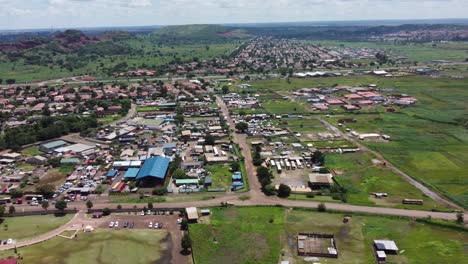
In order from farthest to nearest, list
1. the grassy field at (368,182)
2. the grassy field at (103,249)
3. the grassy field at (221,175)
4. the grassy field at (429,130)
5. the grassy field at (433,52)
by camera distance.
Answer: the grassy field at (433,52), the grassy field at (429,130), the grassy field at (221,175), the grassy field at (368,182), the grassy field at (103,249)

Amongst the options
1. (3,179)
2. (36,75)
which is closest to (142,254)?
(3,179)

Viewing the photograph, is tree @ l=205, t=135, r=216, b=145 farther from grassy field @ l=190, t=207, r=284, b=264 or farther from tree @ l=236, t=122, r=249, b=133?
grassy field @ l=190, t=207, r=284, b=264

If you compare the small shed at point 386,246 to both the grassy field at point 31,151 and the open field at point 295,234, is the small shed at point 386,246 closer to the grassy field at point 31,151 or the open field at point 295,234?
the open field at point 295,234

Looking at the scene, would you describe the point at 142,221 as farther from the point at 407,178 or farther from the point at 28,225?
the point at 407,178

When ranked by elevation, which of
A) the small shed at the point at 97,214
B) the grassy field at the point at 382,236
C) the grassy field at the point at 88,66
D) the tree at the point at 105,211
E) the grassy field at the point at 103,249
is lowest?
the grassy field at the point at 103,249

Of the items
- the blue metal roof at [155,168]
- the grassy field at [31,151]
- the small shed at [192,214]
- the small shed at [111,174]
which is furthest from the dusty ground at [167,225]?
the grassy field at [31,151]

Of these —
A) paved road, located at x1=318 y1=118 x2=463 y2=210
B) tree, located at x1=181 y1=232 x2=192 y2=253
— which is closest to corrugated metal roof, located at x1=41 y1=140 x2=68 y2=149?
tree, located at x1=181 y1=232 x2=192 y2=253

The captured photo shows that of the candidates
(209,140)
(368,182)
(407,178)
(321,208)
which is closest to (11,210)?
(209,140)
